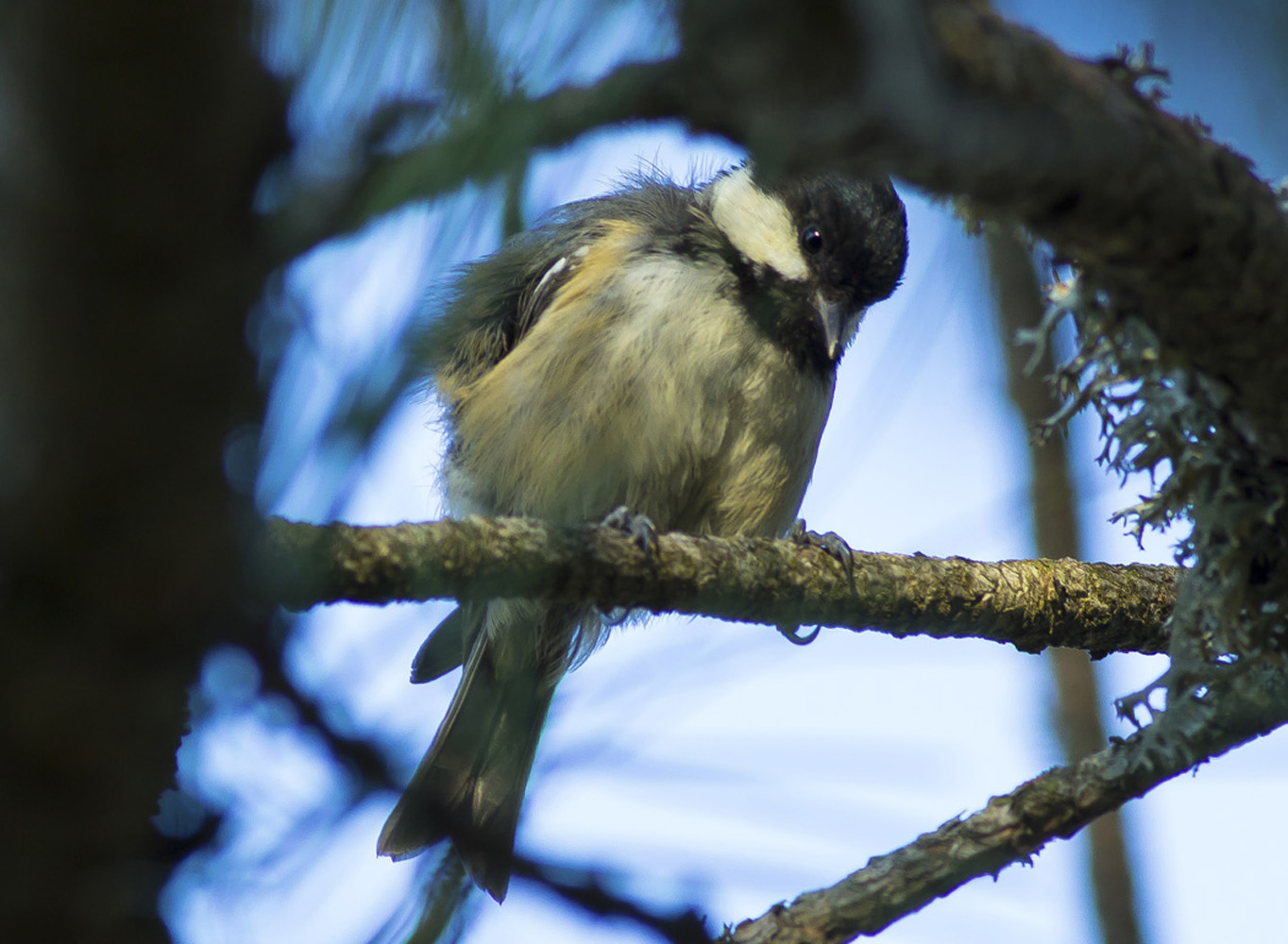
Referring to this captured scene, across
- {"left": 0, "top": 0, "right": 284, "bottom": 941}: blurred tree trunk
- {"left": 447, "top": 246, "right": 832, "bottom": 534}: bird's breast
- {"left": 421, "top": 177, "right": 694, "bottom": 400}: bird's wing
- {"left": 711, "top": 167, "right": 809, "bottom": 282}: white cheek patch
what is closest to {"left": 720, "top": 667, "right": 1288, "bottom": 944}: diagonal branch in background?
{"left": 0, "top": 0, "right": 284, "bottom": 941}: blurred tree trunk

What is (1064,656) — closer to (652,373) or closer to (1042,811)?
(652,373)

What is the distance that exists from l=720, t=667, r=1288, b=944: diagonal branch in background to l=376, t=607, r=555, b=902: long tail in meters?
0.49

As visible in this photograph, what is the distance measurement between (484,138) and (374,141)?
0.23 feet

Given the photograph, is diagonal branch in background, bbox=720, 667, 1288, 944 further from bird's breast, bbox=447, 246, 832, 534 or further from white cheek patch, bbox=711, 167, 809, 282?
white cheek patch, bbox=711, 167, 809, 282

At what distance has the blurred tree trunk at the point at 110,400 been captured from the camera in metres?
0.57

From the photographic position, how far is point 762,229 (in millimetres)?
3064

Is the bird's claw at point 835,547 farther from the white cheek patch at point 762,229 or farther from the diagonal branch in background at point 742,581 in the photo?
the white cheek patch at point 762,229

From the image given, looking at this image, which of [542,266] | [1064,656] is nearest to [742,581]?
[542,266]

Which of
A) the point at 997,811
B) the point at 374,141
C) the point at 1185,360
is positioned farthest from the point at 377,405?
the point at 997,811

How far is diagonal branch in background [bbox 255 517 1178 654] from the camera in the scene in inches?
53.2

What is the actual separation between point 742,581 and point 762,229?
143cm

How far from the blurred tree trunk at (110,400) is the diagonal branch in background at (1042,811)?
1.10 meters

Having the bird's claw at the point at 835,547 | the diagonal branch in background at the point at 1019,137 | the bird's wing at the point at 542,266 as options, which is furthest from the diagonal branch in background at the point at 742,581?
the bird's wing at the point at 542,266

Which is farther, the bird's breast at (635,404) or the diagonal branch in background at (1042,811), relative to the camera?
the bird's breast at (635,404)
